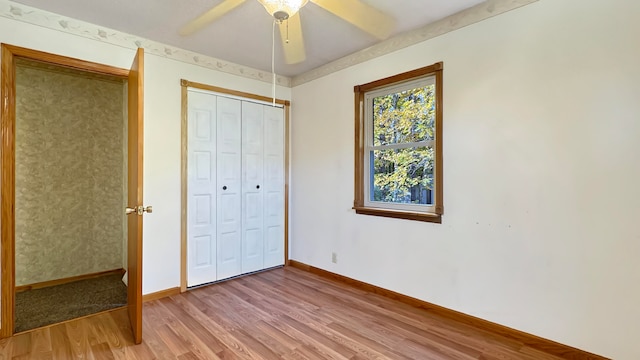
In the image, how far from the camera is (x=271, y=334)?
2.32m

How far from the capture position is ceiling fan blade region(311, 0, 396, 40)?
2277 millimetres

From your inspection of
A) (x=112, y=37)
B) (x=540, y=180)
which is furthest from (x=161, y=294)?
(x=540, y=180)

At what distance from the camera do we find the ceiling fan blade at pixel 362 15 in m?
2.28

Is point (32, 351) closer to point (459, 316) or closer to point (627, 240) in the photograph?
point (459, 316)

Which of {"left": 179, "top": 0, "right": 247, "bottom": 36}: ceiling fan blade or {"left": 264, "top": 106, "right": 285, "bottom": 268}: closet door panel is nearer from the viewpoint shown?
{"left": 179, "top": 0, "right": 247, "bottom": 36}: ceiling fan blade

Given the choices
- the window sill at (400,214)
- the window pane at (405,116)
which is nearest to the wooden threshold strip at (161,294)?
the window sill at (400,214)

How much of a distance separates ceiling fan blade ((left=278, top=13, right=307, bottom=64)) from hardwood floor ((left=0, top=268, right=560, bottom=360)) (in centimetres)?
249

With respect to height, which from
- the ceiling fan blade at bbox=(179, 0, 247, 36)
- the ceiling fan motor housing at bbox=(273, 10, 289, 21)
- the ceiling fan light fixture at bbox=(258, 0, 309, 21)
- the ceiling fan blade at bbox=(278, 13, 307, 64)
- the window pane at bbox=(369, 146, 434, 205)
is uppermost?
the ceiling fan blade at bbox=(278, 13, 307, 64)

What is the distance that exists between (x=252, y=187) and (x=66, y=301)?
2097 mm

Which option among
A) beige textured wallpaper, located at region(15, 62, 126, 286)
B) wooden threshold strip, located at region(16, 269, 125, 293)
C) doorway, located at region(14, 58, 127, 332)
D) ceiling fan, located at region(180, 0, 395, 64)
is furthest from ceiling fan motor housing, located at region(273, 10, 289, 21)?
wooden threshold strip, located at region(16, 269, 125, 293)

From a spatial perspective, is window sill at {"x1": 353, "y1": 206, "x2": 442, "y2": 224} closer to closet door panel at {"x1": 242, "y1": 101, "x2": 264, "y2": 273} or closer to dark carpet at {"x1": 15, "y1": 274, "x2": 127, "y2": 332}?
closet door panel at {"x1": 242, "y1": 101, "x2": 264, "y2": 273}

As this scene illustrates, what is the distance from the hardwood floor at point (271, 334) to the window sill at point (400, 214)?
807 mm

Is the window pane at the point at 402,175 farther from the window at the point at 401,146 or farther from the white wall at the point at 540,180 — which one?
the white wall at the point at 540,180

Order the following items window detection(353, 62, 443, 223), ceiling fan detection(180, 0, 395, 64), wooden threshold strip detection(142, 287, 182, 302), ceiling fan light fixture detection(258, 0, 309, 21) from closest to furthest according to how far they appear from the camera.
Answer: ceiling fan light fixture detection(258, 0, 309, 21) < ceiling fan detection(180, 0, 395, 64) < window detection(353, 62, 443, 223) < wooden threshold strip detection(142, 287, 182, 302)
